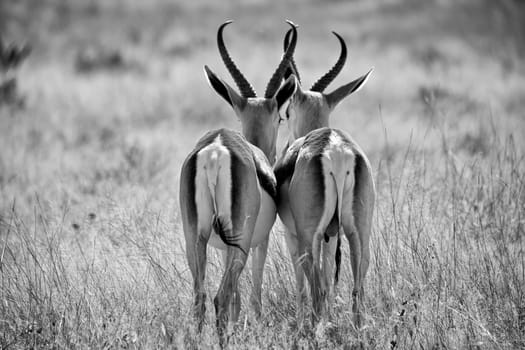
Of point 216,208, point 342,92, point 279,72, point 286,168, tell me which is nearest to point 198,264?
point 216,208

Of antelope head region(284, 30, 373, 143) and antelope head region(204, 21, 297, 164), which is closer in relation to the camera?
antelope head region(204, 21, 297, 164)

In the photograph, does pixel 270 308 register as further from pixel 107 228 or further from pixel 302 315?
pixel 107 228

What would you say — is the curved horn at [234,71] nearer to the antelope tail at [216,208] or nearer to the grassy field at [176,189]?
the grassy field at [176,189]

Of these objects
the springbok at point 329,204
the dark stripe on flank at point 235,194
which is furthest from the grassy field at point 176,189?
the dark stripe on flank at point 235,194

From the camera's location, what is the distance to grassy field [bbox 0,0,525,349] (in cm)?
411

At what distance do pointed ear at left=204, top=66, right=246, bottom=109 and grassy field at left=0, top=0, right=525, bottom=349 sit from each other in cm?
113

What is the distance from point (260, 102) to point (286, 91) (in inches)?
11.1

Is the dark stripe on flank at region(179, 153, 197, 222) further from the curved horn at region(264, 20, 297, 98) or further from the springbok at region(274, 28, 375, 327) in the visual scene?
the curved horn at region(264, 20, 297, 98)

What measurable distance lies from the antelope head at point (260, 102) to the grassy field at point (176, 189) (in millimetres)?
799

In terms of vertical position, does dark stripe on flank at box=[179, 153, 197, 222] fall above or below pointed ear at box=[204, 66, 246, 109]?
below

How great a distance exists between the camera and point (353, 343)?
3.85m

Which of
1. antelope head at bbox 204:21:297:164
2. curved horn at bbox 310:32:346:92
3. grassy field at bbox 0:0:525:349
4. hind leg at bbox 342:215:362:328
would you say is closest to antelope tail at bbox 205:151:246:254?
grassy field at bbox 0:0:525:349

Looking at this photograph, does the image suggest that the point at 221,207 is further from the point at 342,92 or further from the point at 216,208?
the point at 342,92

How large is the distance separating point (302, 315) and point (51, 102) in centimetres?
1104
